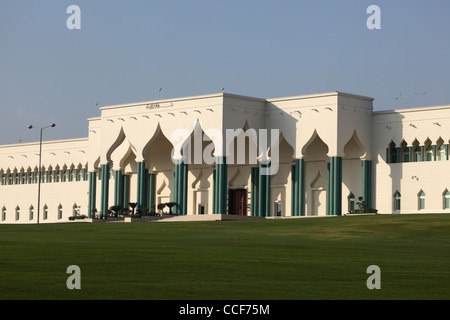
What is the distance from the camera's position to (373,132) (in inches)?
2702

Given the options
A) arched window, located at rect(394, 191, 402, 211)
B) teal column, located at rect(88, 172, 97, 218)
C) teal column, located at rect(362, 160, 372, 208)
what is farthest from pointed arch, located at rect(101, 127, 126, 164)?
arched window, located at rect(394, 191, 402, 211)

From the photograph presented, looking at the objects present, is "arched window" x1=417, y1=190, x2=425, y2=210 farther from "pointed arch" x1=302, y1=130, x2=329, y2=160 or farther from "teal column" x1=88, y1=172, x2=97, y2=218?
"teal column" x1=88, y1=172, x2=97, y2=218

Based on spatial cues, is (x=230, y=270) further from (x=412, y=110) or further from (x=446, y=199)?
(x=412, y=110)

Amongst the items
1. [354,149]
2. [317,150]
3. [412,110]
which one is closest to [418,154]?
[412,110]

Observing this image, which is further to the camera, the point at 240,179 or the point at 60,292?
the point at 240,179

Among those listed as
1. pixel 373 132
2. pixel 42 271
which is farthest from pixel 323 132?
pixel 42 271

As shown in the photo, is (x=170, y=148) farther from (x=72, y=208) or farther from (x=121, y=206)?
(x=72, y=208)

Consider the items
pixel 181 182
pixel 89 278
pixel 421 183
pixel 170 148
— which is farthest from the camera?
pixel 170 148

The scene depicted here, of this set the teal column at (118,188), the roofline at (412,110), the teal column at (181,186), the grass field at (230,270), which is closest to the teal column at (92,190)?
the teal column at (118,188)

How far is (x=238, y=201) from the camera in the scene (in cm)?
7550

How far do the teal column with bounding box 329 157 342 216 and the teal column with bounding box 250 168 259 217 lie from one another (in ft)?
24.0

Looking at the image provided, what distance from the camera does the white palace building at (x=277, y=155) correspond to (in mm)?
66500

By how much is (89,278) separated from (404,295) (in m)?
6.93

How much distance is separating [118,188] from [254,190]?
38.3ft
